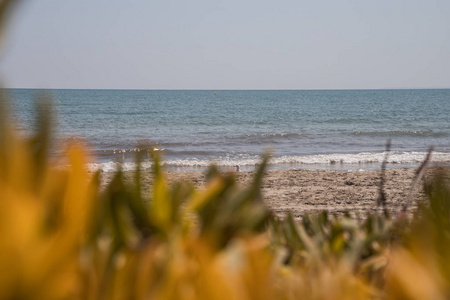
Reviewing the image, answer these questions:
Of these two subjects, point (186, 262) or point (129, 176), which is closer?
point (186, 262)

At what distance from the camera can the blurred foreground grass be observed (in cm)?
35

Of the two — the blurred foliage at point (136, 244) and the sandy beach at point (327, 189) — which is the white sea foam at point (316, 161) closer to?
the sandy beach at point (327, 189)

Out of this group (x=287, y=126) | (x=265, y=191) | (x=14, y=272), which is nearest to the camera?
(x=14, y=272)

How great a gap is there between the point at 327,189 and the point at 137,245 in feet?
34.2

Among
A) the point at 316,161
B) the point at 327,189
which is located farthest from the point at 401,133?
the point at 327,189

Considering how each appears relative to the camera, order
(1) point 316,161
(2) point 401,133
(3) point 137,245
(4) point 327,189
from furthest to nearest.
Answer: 1. (2) point 401,133
2. (1) point 316,161
3. (4) point 327,189
4. (3) point 137,245

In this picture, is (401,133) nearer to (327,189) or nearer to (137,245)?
(327,189)

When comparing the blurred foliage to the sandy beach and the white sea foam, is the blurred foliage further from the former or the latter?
the white sea foam

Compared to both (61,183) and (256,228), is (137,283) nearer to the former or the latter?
(61,183)

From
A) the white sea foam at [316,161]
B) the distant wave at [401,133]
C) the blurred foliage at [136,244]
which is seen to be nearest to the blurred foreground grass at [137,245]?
the blurred foliage at [136,244]

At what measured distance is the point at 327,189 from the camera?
10.7 meters

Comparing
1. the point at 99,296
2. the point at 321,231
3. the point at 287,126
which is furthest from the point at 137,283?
the point at 287,126

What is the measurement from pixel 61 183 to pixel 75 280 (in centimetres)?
8
